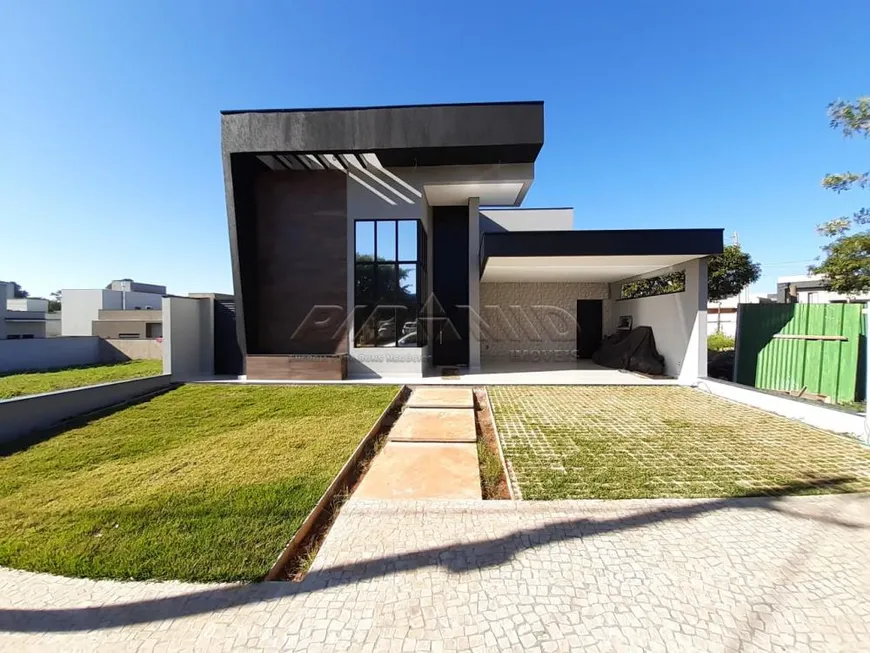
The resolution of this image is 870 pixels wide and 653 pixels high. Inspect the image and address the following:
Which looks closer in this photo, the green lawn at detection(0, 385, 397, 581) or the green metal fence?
the green lawn at detection(0, 385, 397, 581)

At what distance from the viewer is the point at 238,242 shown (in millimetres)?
8594

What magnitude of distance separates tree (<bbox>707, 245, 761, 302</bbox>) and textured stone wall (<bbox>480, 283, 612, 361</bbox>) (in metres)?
7.30

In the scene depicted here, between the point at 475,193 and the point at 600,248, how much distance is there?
4.07 meters

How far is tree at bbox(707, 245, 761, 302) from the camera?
15.3 m

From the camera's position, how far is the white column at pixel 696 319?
761cm

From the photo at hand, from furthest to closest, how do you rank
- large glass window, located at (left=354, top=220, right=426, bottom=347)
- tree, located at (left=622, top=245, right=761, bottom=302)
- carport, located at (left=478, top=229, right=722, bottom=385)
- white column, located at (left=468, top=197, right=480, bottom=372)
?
tree, located at (left=622, top=245, right=761, bottom=302), white column, located at (left=468, top=197, right=480, bottom=372), large glass window, located at (left=354, top=220, right=426, bottom=347), carport, located at (left=478, top=229, right=722, bottom=385)

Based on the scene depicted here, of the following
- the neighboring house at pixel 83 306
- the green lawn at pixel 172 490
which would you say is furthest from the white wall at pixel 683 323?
the neighboring house at pixel 83 306

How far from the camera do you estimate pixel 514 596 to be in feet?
6.48

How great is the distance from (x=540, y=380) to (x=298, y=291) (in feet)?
21.5

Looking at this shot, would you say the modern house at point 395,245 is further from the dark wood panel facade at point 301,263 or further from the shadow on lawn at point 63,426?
the shadow on lawn at point 63,426

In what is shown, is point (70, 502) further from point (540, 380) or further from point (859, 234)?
point (859, 234)

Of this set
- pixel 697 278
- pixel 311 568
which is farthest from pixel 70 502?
pixel 697 278

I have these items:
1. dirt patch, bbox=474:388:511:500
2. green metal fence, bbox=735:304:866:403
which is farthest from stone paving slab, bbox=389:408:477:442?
green metal fence, bbox=735:304:866:403

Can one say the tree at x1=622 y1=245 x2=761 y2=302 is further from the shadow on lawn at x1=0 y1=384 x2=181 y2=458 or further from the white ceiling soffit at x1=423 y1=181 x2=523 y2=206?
the shadow on lawn at x1=0 y1=384 x2=181 y2=458
